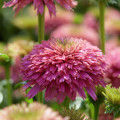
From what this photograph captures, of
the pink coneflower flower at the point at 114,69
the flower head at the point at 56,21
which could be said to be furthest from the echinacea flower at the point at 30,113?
the flower head at the point at 56,21

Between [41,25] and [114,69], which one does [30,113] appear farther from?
[114,69]

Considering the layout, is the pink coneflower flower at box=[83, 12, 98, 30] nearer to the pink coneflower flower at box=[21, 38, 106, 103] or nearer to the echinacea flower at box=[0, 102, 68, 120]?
the pink coneflower flower at box=[21, 38, 106, 103]

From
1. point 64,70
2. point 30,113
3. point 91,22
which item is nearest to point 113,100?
point 64,70

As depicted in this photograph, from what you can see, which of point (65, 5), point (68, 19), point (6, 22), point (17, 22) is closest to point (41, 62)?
point (65, 5)

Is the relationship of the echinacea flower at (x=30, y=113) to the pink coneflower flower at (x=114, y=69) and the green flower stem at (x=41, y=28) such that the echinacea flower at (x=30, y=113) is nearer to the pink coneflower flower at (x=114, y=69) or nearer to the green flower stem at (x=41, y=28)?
the green flower stem at (x=41, y=28)

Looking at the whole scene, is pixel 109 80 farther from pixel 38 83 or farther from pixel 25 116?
pixel 25 116

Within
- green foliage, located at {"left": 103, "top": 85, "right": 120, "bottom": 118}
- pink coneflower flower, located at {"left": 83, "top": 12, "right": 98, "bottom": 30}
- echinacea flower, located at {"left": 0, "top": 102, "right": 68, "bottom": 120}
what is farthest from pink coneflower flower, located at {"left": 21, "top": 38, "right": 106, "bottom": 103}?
pink coneflower flower, located at {"left": 83, "top": 12, "right": 98, "bottom": 30}

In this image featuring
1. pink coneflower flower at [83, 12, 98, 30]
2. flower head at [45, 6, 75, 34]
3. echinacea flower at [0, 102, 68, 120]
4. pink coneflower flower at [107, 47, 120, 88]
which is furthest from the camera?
pink coneflower flower at [83, 12, 98, 30]
